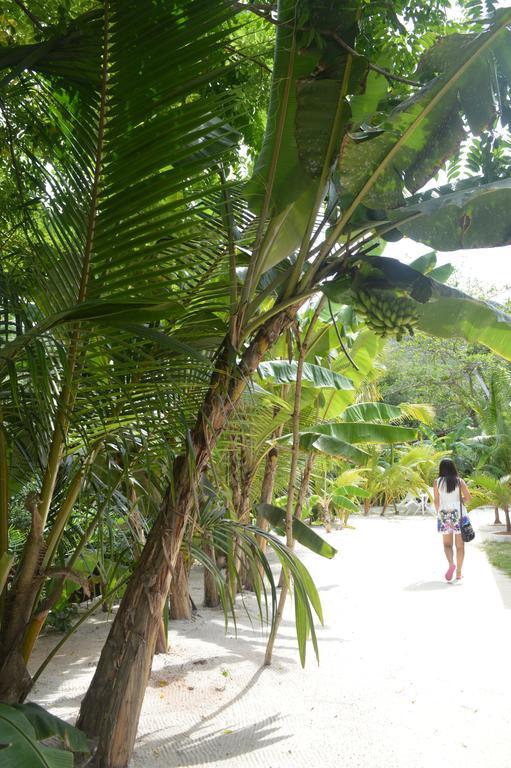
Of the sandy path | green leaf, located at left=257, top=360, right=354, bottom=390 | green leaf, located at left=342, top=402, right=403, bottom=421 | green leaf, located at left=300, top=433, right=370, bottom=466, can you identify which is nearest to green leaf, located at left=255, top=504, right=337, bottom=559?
the sandy path

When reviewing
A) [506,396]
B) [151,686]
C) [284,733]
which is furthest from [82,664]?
[506,396]

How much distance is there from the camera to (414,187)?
2939 mm

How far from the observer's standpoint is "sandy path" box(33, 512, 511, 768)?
314cm

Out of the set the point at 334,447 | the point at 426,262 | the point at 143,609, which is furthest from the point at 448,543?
the point at 143,609

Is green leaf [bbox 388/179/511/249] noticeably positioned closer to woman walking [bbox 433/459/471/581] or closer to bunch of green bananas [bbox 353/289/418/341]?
bunch of green bananas [bbox 353/289/418/341]

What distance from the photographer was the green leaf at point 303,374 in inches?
202

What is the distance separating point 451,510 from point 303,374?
139 inches

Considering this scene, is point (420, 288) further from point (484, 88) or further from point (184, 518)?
point (184, 518)

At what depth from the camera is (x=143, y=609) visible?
8.77 feet

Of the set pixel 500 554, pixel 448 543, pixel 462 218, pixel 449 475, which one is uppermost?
pixel 462 218

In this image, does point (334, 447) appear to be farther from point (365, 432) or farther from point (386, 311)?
point (386, 311)

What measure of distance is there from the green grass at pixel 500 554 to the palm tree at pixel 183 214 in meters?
6.51

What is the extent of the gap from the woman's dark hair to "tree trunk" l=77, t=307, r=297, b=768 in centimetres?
575

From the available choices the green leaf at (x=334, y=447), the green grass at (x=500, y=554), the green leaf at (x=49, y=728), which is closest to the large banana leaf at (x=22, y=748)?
the green leaf at (x=49, y=728)
